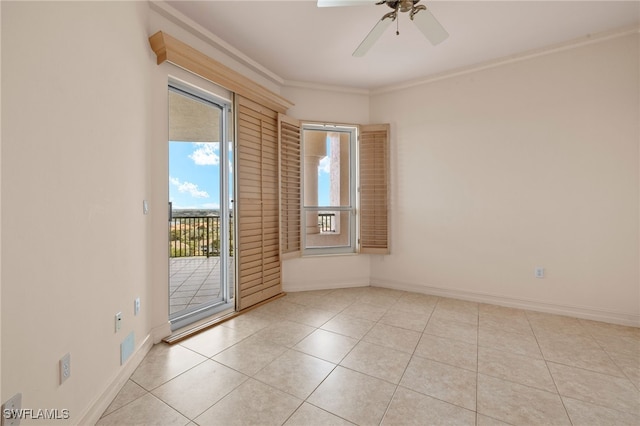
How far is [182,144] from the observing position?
2.86m

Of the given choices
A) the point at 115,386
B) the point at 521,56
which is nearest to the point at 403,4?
the point at 521,56

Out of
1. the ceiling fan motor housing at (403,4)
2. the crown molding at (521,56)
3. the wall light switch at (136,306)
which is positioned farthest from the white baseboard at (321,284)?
the ceiling fan motor housing at (403,4)

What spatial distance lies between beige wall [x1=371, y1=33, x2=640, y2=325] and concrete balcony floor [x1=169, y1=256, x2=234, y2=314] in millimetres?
2341

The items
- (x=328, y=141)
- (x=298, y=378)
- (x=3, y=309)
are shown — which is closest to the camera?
(x=3, y=309)

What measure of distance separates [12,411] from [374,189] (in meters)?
3.51

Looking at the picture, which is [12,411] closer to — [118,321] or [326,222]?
[118,321]

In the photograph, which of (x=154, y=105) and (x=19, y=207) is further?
(x=154, y=105)

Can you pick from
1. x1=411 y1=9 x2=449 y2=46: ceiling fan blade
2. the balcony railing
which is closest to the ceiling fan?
x1=411 y1=9 x2=449 y2=46: ceiling fan blade

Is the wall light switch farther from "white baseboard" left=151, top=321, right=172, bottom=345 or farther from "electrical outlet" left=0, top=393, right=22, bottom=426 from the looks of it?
"electrical outlet" left=0, top=393, right=22, bottom=426

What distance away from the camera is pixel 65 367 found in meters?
1.22

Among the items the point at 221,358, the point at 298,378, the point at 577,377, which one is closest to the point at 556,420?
the point at 577,377

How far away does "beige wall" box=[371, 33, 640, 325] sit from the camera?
2.59 metres

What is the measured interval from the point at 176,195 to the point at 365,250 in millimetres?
2404

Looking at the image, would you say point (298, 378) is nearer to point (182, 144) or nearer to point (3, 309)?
point (3, 309)
